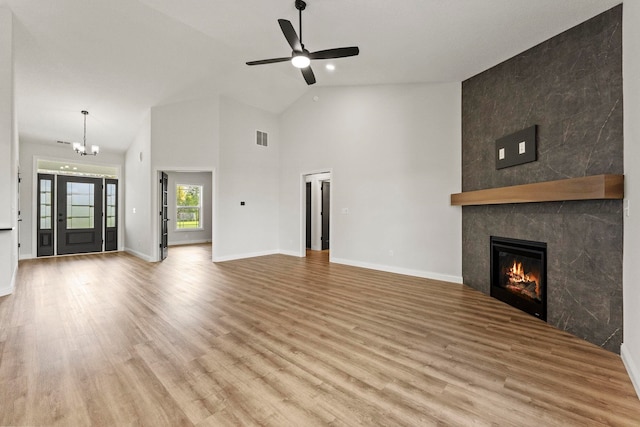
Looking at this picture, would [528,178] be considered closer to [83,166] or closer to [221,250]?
[221,250]

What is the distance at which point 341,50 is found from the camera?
310 cm

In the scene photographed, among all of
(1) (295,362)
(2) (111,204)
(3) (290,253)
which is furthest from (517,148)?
(2) (111,204)

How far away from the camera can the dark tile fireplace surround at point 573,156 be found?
2.36 meters

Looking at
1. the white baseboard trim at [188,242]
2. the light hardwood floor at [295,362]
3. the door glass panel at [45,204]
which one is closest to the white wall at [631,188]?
the light hardwood floor at [295,362]

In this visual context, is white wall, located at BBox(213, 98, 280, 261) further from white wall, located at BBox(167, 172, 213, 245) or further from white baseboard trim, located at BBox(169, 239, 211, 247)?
white baseboard trim, located at BBox(169, 239, 211, 247)

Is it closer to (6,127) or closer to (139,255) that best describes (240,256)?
(139,255)

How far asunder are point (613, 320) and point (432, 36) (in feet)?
11.2

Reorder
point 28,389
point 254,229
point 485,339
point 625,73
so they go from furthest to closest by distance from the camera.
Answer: point 254,229, point 485,339, point 625,73, point 28,389

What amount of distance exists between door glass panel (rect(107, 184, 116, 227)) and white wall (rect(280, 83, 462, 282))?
5.73 metres

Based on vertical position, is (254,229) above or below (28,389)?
above

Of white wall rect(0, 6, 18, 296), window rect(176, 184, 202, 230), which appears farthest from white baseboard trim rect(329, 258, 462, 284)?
window rect(176, 184, 202, 230)

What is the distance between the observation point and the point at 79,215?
24.8 ft

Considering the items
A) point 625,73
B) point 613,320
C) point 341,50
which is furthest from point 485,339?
point 341,50

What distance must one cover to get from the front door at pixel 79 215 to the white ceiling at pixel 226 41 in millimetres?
2228
